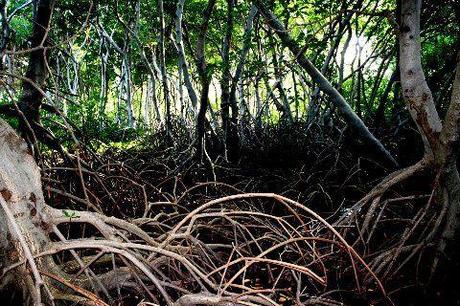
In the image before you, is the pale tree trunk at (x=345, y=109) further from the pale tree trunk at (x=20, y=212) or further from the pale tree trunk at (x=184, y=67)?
the pale tree trunk at (x=20, y=212)

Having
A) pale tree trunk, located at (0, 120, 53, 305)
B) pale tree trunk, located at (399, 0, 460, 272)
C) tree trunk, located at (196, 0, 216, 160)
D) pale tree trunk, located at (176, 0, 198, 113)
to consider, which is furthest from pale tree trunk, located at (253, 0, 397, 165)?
pale tree trunk, located at (0, 120, 53, 305)

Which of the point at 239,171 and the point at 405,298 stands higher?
the point at 239,171

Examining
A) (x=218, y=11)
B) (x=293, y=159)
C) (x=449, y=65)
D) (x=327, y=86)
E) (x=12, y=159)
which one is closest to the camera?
(x=12, y=159)

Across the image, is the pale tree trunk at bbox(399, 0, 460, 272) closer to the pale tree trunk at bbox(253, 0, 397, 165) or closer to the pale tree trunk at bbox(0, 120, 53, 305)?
the pale tree trunk at bbox(253, 0, 397, 165)

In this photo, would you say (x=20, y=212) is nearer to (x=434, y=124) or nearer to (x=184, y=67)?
(x=434, y=124)

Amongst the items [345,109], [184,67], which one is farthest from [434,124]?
[184,67]

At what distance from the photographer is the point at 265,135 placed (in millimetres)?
5285

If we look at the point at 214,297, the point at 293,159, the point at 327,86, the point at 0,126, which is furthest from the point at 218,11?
the point at 214,297

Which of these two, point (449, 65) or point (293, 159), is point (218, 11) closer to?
point (293, 159)

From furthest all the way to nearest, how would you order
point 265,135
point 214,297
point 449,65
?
point 265,135 < point 449,65 < point 214,297

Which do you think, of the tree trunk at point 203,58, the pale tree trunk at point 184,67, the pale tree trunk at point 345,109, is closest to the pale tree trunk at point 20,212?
the tree trunk at point 203,58

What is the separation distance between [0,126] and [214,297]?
1084 mm

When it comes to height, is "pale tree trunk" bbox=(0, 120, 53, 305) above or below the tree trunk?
below

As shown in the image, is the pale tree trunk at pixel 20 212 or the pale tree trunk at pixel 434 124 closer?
the pale tree trunk at pixel 20 212
